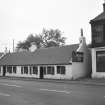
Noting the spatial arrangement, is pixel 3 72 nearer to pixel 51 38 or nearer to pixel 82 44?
pixel 82 44

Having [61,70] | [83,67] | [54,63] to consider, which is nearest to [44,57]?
[54,63]

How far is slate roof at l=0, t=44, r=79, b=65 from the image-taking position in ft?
122

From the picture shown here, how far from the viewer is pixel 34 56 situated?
4425 cm

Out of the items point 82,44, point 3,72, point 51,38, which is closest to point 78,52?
point 82,44

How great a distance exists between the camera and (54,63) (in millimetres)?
36906

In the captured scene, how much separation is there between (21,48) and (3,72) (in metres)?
34.0

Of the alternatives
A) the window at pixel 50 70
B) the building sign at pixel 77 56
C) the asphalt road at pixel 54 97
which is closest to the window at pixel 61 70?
the window at pixel 50 70

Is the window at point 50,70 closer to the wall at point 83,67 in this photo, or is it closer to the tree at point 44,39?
the wall at point 83,67

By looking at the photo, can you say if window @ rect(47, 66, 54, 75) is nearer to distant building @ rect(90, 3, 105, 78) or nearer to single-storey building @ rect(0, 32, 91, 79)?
single-storey building @ rect(0, 32, 91, 79)

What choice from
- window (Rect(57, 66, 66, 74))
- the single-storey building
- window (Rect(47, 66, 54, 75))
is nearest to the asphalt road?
the single-storey building

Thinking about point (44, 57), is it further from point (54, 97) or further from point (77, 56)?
point (54, 97)

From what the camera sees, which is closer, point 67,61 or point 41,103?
point 41,103

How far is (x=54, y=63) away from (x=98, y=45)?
8543 millimetres

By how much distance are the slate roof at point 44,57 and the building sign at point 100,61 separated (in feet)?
15.9
